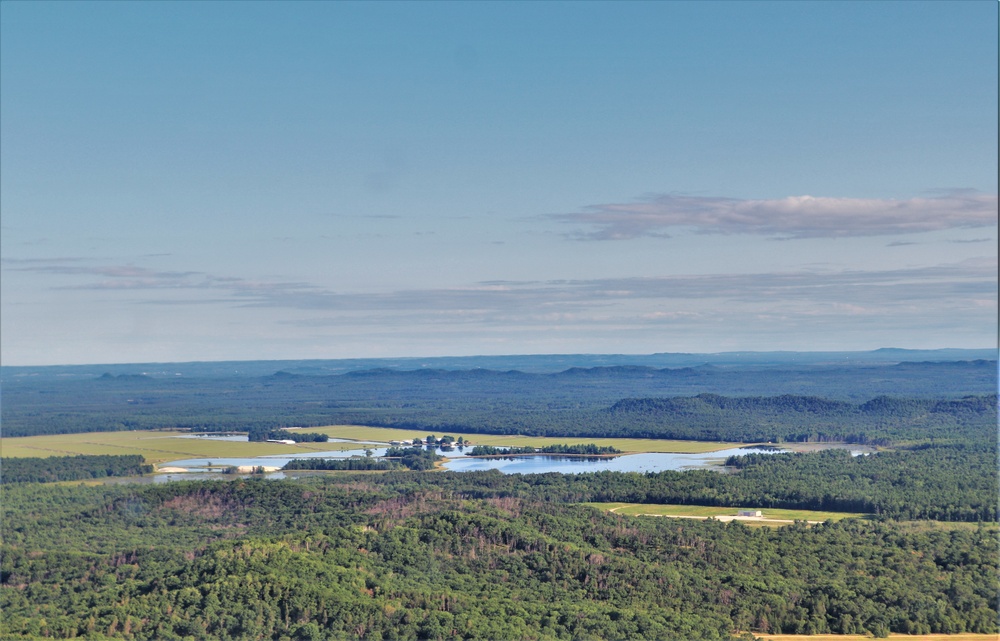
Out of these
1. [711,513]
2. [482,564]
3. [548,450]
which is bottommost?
[711,513]

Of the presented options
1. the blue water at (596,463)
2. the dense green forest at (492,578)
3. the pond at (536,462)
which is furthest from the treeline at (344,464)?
the dense green forest at (492,578)

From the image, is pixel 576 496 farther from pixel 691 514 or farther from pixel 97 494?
pixel 97 494

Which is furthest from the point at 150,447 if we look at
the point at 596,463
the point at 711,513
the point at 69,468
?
the point at 711,513

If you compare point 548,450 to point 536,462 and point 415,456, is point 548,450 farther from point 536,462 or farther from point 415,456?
point 415,456

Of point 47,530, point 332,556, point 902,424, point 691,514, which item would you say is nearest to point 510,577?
point 332,556

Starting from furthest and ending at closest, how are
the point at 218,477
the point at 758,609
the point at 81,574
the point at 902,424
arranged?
the point at 902,424 < the point at 218,477 < the point at 81,574 < the point at 758,609

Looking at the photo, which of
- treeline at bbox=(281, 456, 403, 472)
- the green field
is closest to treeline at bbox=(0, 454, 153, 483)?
treeline at bbox=(281, 456, 403, 472)
